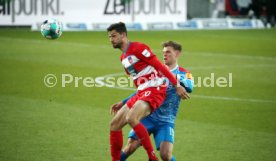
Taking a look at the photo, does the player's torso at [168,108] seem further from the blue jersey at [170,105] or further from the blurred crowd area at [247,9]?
the blurred crowd area at [247,9]

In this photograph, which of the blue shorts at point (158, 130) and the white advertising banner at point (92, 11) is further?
the white advertising banner at point (92, 11)

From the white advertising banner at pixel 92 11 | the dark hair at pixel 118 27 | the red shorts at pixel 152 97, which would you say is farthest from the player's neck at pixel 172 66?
the white advertising banner at pixel 92 11

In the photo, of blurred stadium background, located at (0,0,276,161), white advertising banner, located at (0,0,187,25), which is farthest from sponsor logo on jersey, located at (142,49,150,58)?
white advertising banner, located at (0,0,187,25)

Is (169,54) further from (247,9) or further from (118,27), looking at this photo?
(247,9)

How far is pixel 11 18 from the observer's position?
110 ft

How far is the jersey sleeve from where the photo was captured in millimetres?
8430

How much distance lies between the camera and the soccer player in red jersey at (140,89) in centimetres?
832

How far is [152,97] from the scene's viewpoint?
8.52 m

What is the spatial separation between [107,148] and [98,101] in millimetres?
4514

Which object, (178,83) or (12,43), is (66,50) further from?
(178,83)

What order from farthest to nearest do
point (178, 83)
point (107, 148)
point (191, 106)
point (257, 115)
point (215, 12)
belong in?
point (215, 12) → point (191, 106) → point (257, 115) → point (107, 148) → point (178, 83)

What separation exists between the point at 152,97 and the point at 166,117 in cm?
48

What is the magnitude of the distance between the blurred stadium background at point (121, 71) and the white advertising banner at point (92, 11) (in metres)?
0.06

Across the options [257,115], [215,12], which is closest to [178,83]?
[257,115]
